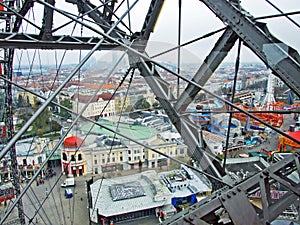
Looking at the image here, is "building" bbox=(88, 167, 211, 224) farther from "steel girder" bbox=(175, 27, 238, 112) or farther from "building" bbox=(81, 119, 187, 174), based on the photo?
"steel girder" bbox=(175, 27, 238, 112)

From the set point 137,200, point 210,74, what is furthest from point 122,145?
point 137,200

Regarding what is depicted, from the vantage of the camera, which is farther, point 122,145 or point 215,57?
point 122,145

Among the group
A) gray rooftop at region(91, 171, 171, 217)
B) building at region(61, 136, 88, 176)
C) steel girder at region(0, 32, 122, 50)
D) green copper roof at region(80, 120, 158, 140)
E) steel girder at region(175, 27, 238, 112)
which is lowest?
gray rooftop at region(91, 171, 171, 217)

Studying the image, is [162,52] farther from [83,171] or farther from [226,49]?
[83,171]

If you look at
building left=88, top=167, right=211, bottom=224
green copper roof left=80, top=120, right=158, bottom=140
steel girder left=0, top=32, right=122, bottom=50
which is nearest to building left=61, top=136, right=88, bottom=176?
building left=88, top=167, right=211, bottom=224

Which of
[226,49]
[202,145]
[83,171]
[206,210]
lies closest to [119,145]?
[202,145]

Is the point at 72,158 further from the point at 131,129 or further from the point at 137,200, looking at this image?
the point at 131,129

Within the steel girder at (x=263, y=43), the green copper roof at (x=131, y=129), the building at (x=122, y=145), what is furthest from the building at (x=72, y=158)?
the steel girder at (x=263, y=43)

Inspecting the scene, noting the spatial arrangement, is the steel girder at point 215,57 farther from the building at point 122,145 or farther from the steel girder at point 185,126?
the building at point 122,145
